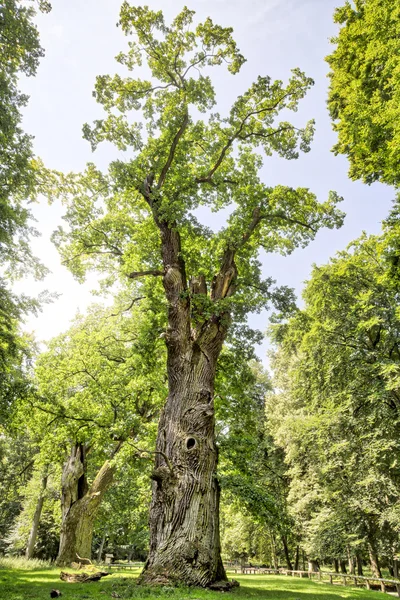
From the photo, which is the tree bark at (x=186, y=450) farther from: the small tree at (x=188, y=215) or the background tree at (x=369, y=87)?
the background tree at (x=369, y=87)

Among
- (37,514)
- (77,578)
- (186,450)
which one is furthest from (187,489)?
(37,514)

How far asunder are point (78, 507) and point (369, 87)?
20.1 metres

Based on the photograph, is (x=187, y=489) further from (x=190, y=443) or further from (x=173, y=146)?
(x=173, y=146)

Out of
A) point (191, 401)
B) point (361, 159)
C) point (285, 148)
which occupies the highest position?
point (285, 148)

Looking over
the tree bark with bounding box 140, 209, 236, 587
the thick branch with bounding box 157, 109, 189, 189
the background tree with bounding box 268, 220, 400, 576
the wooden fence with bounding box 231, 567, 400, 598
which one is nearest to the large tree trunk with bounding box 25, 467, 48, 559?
the wooden fence with bounding box 231, 567, 400, 598

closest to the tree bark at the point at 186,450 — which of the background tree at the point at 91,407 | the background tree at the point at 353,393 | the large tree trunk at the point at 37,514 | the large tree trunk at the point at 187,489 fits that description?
the large tree trunk at the point at 187,489

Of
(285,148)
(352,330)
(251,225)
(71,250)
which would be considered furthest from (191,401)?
(352,330)

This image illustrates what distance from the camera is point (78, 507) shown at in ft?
54.2

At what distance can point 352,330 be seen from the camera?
684 inches

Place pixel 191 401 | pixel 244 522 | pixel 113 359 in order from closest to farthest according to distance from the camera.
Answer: pixel 191 401
pixel 113 359
pixel 244 522

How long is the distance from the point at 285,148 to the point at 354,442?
13.6 meters

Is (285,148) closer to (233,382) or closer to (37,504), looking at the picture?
(233,382)

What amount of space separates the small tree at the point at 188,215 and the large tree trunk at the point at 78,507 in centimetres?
907

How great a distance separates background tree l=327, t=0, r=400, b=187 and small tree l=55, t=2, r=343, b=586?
5.13ft
